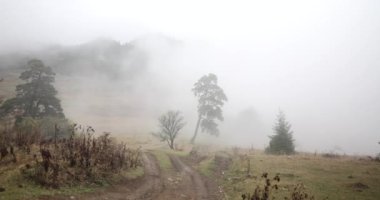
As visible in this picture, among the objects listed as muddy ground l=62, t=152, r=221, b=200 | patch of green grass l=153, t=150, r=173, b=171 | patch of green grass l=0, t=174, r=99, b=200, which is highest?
patch of green grass l=153, t=150, r=173, b=171

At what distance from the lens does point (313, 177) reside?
26.8 meters

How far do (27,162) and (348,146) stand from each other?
171m

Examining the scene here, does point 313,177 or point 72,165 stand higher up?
point 72,165

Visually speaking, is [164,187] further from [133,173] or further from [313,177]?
[313,177]

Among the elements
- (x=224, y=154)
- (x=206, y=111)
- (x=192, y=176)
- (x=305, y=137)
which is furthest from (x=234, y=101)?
(x=192, y=176)

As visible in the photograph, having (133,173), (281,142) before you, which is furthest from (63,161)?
(281,142)

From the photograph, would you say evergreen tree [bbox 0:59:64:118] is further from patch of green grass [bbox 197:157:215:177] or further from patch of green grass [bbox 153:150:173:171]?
patch of green grass [bbox 197:157:215:177]

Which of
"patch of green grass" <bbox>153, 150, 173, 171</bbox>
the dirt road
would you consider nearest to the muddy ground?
the dirt road

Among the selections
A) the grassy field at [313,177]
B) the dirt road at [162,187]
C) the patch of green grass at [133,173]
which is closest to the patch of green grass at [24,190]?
the dirt road at [162,187]

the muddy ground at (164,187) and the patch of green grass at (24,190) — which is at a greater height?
the patch of green grass at (24,190)

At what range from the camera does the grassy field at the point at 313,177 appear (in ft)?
73.2

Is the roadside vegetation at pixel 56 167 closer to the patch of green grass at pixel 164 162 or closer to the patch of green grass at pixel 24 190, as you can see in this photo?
the patch of green grass at pixel 24 190

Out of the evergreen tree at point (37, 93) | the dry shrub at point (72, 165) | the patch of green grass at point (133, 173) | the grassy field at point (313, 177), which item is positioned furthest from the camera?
the evergreen tree at point (37, 93)

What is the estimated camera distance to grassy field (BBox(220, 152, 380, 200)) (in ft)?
73.2
